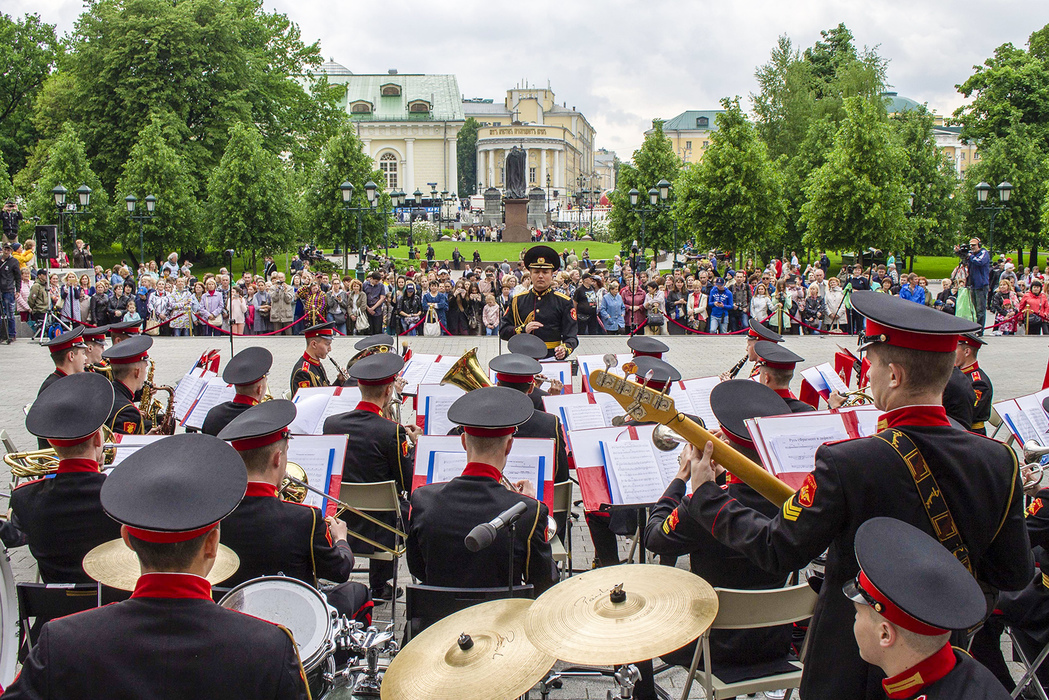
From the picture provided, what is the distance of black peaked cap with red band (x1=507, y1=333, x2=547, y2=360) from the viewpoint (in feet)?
26.0

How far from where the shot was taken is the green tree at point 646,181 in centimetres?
3900

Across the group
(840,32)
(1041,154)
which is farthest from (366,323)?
(840,32)

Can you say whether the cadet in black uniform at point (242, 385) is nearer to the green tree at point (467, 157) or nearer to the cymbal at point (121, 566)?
the cymbal at point (121, 566)

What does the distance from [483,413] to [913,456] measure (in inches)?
80.8

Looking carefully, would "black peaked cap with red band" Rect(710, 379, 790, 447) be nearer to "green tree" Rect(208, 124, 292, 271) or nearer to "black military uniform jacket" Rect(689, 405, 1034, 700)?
"black military uniform jacket" Rect(689, 405, 1034, 700)

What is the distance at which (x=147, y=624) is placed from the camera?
2252mm

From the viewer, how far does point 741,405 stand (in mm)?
4102

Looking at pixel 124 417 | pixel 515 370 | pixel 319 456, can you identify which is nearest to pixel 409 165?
pixel 124 417

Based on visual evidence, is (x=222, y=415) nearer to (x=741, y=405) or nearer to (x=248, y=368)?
(x=248, y=368)

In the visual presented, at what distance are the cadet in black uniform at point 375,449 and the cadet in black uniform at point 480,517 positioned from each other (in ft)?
5.51

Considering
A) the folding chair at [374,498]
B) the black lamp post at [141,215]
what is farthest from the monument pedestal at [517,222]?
the folding chair at [374,498]

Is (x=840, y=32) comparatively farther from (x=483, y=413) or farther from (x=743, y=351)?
(x=483, y=413)

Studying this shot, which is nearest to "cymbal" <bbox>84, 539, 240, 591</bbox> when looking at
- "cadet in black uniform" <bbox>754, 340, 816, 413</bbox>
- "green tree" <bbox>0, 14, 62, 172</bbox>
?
"cadet in black uniform" <bbox>754, 340, 816, 413</bbox>

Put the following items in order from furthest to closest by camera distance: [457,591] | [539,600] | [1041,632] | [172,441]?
[1041,632] → [457,591] → [539,600] → [172,441]
